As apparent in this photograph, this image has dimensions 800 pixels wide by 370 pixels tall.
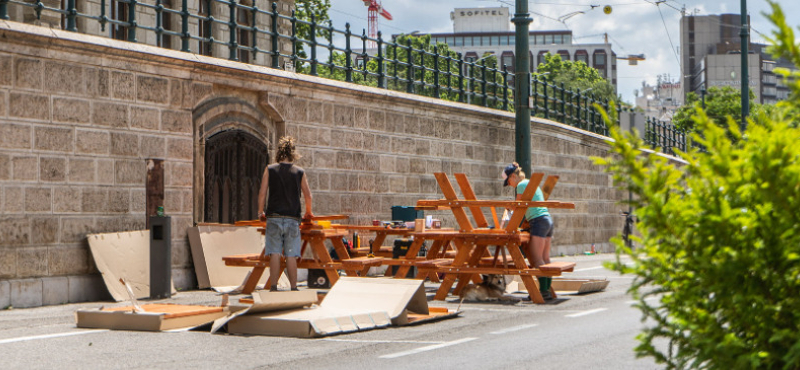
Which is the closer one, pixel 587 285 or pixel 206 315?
pixel 206 315

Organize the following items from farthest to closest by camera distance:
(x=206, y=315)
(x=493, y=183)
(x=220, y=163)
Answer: (x=493, y=183) < (x=220, y=163) < (x=206, y=315)

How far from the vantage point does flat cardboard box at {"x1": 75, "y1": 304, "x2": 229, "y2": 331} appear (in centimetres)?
884

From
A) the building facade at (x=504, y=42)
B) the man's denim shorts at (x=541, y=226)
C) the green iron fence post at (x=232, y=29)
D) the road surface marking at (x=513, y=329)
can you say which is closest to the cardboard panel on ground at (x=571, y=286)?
the man's denim shorts at (x=541, y=226)

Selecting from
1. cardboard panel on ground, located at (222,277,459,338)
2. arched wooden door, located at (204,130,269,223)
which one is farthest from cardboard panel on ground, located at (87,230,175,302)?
cardboard panel on ground, located at (222,277,459,338)

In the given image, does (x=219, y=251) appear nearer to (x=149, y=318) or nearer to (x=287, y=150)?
(x=287, y=150)

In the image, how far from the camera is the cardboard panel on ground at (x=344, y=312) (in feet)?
27.7

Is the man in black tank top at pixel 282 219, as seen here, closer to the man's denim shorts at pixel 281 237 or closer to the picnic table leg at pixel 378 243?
the man's denim shorts at pixel 281 237

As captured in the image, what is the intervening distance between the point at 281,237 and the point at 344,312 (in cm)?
283

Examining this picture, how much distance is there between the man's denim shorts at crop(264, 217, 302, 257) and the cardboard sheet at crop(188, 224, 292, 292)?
82.1 inches

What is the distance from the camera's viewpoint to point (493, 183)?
862 inches

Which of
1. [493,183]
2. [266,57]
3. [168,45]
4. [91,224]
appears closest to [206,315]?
[91,224]

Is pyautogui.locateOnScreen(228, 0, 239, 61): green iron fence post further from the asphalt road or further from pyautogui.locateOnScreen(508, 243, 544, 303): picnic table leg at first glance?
the asphalt road

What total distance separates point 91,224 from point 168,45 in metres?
11.6

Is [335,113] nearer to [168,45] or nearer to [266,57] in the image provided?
[168,45]
